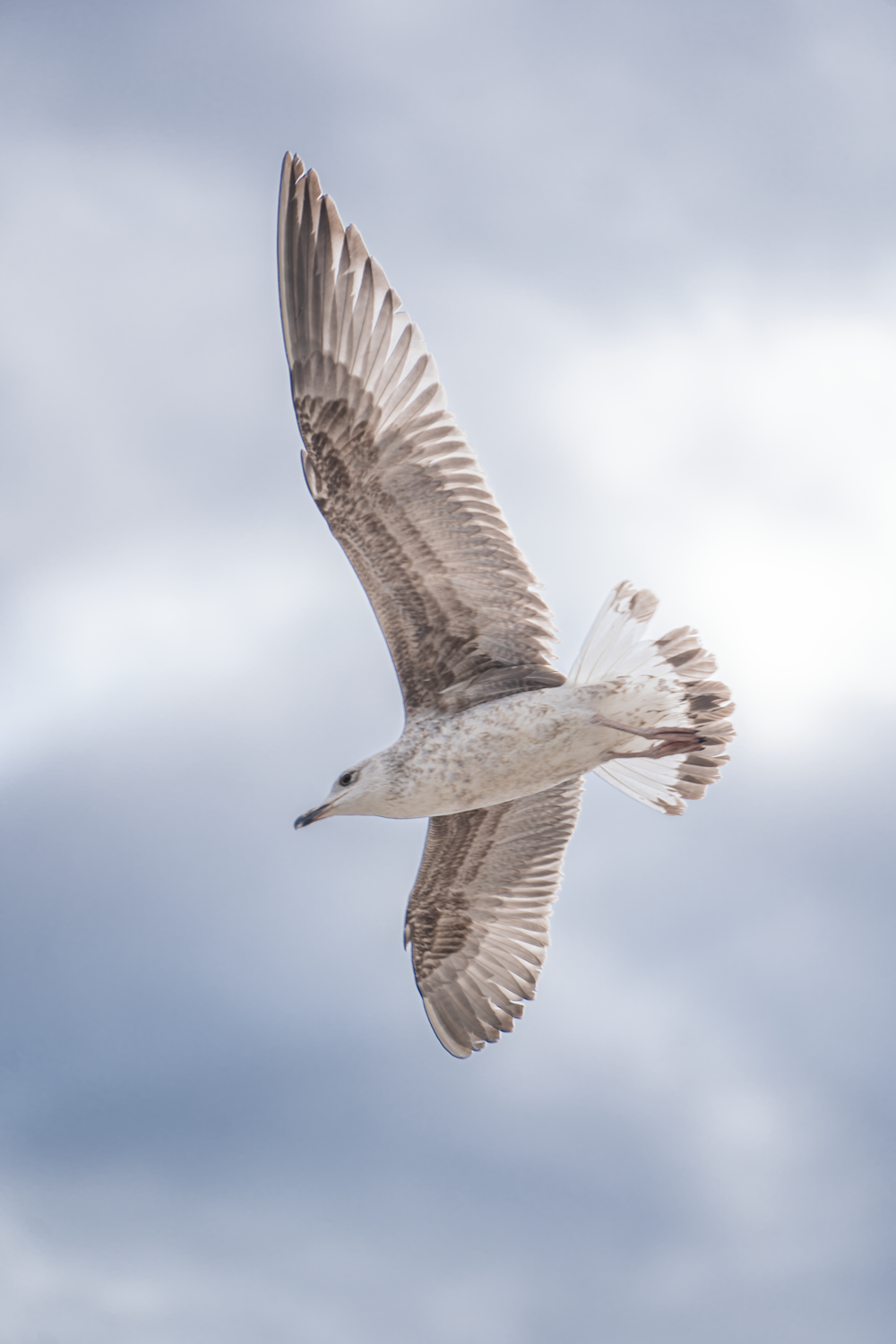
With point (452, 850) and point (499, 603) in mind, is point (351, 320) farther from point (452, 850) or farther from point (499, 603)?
point (452, 850)

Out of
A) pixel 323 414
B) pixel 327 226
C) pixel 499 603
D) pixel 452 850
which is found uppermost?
pixel 327 226

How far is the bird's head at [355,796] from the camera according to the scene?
941 centimetres

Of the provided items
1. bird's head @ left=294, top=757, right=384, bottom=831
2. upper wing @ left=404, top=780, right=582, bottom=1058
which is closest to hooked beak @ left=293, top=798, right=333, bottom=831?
bird's head @ left=294, top=757, right=384, bottom=831

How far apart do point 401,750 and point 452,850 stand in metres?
1.73

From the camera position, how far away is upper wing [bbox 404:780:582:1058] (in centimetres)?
1093

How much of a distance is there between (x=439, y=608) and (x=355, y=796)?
140cm

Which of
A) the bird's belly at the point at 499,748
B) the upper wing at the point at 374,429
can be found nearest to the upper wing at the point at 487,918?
the bird's belly at the point at 499,748

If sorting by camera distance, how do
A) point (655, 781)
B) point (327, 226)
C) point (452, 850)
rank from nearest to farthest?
1. point (327, 226)
2. point (655, 781)
3. point (452, 850)

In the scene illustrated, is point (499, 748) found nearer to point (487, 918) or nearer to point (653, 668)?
point (653, 668)

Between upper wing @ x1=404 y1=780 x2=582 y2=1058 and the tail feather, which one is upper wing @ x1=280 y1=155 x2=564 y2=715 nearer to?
the tail feather

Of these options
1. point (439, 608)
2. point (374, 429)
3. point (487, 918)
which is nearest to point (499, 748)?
point (439, 608)

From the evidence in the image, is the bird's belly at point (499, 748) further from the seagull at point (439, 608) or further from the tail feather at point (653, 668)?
the tail feather at point (653, 668)

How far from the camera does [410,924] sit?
11.2 m

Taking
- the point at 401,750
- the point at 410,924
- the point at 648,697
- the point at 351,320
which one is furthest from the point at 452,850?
the point at 351,320
